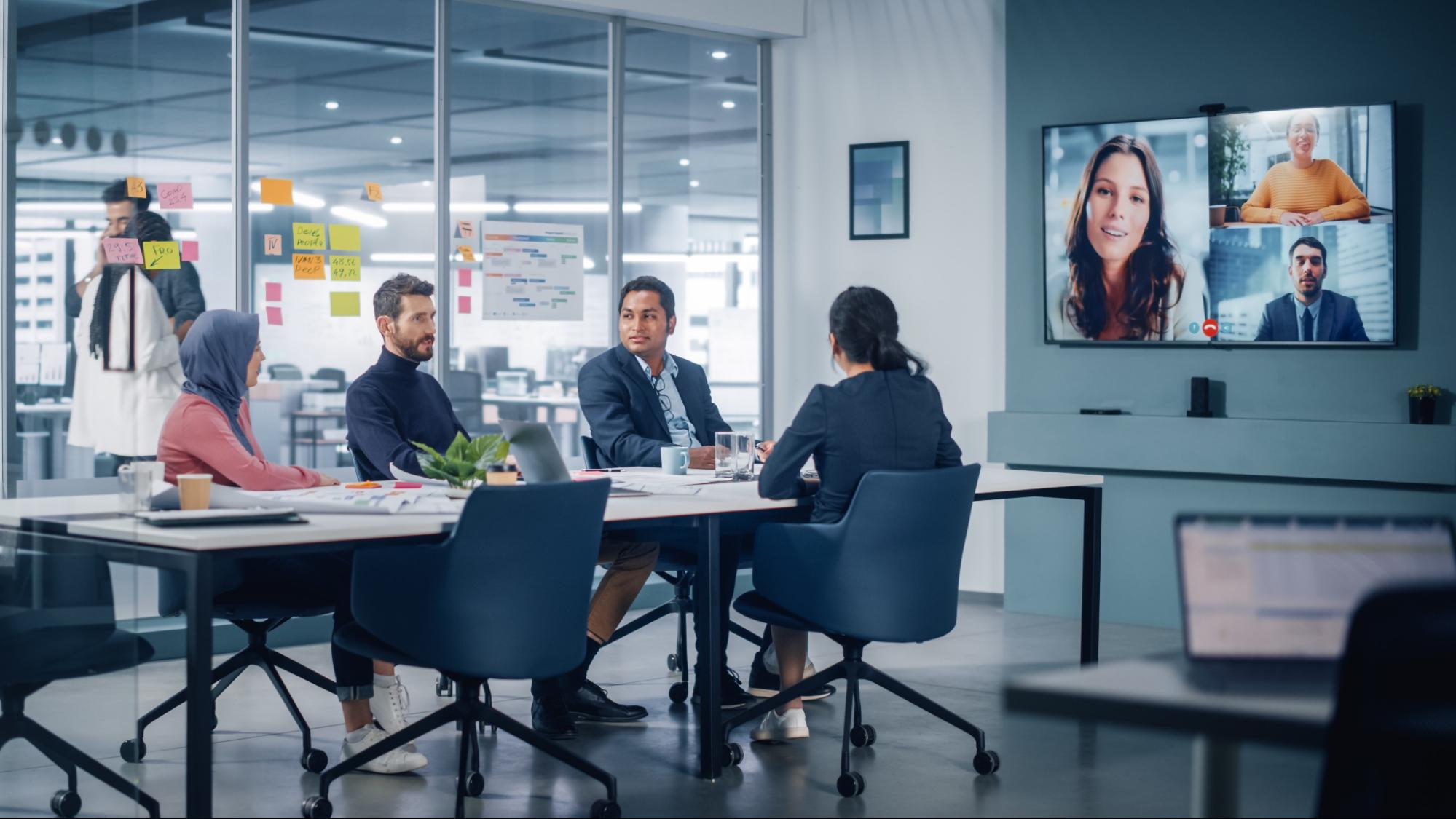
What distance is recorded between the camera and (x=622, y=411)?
15.8ft

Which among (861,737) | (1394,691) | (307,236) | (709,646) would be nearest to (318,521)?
(709,646)

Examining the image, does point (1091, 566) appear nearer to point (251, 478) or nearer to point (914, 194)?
point (251, 478)

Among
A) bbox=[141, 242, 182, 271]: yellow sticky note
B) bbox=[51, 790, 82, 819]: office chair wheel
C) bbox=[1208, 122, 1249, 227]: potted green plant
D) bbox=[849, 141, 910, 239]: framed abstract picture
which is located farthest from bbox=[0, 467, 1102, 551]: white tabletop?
bbox=[849, 141, 910, 239]: framed abstract picture

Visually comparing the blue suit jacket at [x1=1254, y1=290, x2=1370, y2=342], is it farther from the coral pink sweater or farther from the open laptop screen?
the open laptop screen

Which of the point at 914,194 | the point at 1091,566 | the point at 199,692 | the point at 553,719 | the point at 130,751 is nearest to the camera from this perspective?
the point at 199,692

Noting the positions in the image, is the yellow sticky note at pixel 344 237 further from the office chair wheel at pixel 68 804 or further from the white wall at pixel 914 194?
the office chair wheel at pixel 68 804

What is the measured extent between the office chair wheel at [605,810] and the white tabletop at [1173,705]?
2.00 meters

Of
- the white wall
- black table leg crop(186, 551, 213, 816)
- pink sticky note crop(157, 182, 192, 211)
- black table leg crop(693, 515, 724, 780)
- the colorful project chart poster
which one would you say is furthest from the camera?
the white wall

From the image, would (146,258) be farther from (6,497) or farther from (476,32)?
(476,32)

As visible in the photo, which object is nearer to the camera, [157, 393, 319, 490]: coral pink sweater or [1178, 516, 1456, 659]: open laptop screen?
[1178, 516, 1456, 659]: open laptop screen

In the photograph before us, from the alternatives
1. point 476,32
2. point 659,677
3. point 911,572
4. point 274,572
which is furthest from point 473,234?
point 911,572

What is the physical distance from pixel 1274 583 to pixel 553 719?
2906 mm

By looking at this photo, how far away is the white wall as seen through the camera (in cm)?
645

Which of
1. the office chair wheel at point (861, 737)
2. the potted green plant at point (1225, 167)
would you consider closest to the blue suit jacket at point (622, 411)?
the office chair wheel at point (861, 737)
